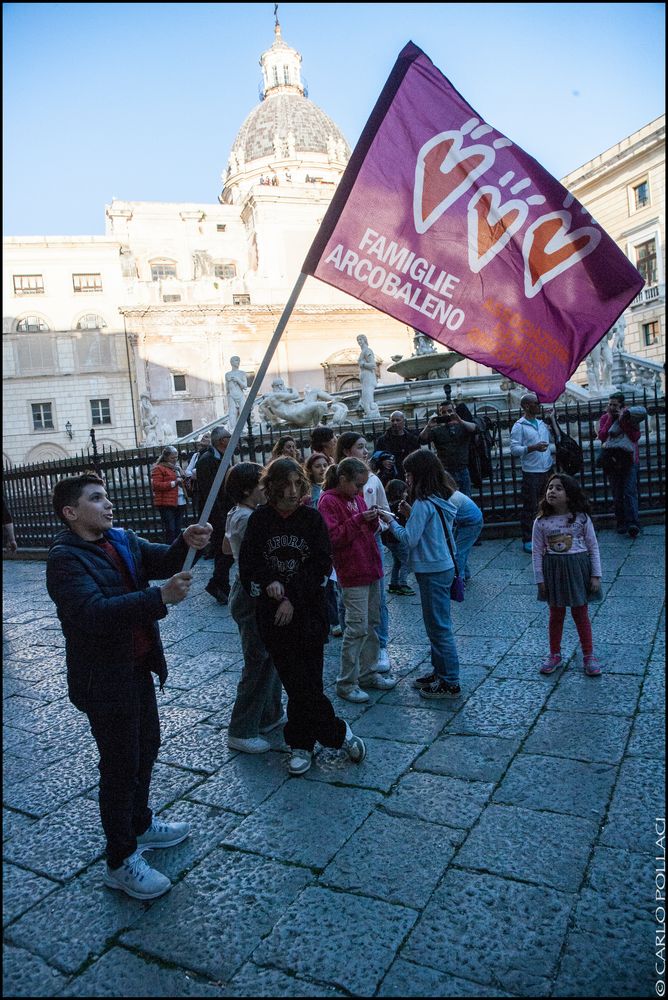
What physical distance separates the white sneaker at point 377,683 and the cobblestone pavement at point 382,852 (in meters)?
0.06

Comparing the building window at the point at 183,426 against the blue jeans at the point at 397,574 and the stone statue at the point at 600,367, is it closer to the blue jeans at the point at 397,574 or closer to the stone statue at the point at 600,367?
the stone statue at the point at 600,367

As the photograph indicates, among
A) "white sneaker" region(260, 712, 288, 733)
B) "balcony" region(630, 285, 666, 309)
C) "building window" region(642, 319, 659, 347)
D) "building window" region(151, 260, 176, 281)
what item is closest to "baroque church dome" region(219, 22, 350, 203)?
"building window" region(151, 260, 176, 281)

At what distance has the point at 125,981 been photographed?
7.20 feet

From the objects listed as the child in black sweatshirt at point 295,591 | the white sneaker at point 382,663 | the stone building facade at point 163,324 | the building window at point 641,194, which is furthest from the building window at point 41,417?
the child in black sweatshirt at point 295,591

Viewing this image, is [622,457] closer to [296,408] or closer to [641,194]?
[296,408]

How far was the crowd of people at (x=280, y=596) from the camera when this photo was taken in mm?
2623

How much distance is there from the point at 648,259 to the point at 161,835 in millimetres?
36896

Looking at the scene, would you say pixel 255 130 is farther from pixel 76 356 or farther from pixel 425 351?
pixel 425 351

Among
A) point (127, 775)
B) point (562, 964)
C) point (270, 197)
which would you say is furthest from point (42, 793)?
Result: point (270, 197)

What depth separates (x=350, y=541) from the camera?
428 cm

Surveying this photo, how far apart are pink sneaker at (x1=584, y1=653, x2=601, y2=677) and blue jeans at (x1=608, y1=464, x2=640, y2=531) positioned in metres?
4.45

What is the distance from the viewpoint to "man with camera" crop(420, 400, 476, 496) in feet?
24.3

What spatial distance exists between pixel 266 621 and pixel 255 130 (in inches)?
2436

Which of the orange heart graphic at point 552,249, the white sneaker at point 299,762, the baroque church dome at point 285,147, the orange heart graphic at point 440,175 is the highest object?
the baroque church dome at point 285,147
